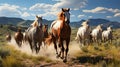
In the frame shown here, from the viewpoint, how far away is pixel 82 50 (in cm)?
2098

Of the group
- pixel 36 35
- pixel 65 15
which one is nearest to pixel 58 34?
pixel 65 15

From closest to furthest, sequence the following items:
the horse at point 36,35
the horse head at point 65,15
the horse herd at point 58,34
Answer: the horse head at point 65,15 < the horse herd at point 58,34 < the horse at point 36,35

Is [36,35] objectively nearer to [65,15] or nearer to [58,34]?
[58,34]

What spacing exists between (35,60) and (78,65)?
2.68 metres

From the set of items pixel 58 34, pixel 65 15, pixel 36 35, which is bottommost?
pixel 36 35

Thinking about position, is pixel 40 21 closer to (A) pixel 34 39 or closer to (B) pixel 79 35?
(A) pixel 34 39

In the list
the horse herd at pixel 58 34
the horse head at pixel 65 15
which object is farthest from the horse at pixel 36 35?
the horse head at pixel 65 15


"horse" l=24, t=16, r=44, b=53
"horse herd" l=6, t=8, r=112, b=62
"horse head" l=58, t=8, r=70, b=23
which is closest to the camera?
"horse head" l=58, t=8, r=70, b=23

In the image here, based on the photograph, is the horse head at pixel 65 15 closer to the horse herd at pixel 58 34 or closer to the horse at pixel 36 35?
the horse herd at pixel 58 34

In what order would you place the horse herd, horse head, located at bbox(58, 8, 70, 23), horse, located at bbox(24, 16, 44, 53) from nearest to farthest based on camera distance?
horse head, located at bbox(58, 8, 70, 23)
the horse herd
horse, located at bbox(24, 16, 44, 53)

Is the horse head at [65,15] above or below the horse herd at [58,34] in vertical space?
above

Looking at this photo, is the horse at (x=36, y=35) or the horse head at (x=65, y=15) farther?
the horse at (x=36, y=35)

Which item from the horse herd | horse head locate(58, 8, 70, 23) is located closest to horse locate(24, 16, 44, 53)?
the horse herd

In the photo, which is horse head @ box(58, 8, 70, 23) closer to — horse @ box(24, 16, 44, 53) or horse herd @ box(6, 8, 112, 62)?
horse herd @ box(6, 8, 112, 62)
